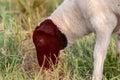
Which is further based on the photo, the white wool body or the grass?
the grass

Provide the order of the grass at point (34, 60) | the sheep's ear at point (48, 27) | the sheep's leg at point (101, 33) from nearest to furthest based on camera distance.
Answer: the sheep's leg at point (101, 33) < the sheep's ear at point (48, 27) < the grass at point (34, 60)

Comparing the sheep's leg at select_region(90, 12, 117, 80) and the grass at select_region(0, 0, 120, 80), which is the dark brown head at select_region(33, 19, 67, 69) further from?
the sheep's leg at select_region(90, 12, 117, 80)

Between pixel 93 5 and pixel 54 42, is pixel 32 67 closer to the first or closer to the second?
pixel 54 42

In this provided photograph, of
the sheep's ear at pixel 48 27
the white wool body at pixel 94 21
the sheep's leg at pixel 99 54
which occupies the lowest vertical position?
the sheep's leg at pixel 99 54

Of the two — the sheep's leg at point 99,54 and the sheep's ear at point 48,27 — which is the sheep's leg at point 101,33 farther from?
the sheep's ear at point 48,27

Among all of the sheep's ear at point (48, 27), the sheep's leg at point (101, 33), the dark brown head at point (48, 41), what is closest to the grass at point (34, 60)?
the dark brown head at point (48, 41)

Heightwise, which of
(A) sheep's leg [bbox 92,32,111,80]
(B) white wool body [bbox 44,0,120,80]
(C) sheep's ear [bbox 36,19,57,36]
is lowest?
(A) sheep's leg [bbox 92,32,111,80]

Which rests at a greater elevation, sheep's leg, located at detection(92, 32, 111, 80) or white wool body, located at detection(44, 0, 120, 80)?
white wool body, located at detection(44, 0, 120, 80)

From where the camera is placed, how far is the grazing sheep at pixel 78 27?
462 cm

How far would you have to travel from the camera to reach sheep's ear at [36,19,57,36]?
4809mm

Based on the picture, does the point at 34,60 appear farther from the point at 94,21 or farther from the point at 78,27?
the point at 94,21

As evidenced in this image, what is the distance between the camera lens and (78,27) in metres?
4.84

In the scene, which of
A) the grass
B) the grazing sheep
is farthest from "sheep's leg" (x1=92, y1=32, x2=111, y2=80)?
the grass

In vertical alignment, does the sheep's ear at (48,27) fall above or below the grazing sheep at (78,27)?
above
